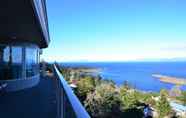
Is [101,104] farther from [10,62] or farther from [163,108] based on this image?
[163,108]

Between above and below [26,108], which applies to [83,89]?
below

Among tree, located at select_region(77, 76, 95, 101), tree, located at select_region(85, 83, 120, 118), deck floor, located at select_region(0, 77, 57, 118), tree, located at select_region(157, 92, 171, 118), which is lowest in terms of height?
tree, located at select_region(157, 92, 171, 118)

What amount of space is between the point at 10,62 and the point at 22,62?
727mm

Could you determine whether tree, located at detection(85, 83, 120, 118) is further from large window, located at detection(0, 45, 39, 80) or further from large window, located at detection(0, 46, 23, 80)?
large window, located at detection(0, 46, 23, 80)

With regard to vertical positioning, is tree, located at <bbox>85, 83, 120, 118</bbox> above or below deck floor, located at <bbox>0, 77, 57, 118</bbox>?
below

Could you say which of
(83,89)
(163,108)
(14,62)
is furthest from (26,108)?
(163,108)

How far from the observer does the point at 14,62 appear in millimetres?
8719

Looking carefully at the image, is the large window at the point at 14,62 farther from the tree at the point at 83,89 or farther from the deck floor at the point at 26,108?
the tree at the point at 83,89

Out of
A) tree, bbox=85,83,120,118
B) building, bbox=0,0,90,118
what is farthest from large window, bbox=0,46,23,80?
tree, bbox=85,83,120,118

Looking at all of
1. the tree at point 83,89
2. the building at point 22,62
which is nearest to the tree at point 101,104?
the tree at point 83,89

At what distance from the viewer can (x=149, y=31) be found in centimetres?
4750

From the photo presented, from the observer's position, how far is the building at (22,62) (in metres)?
3.77

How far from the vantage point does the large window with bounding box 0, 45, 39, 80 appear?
27.0 ft

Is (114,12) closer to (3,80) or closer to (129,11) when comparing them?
(129,11)
